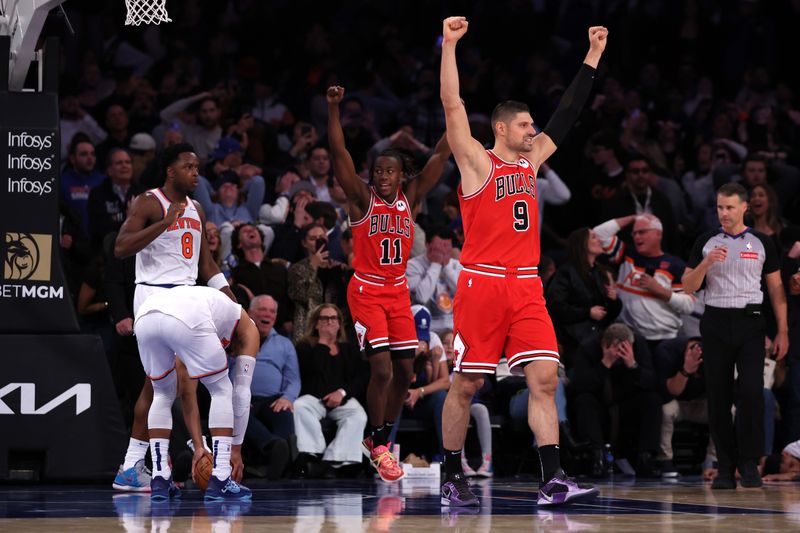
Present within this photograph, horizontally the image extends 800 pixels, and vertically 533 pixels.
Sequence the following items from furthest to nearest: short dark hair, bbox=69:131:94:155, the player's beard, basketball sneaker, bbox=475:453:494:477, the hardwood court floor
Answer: short dark hair, bbox=69:131:94:155 < basketball sneaker, bbox=475:453:494:477 < the player's beard < the hardwood court floor

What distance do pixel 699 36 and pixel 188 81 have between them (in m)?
8.33


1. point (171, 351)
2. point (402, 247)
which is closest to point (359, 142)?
point (402, 247)

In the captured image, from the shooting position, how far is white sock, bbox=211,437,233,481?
8281mm

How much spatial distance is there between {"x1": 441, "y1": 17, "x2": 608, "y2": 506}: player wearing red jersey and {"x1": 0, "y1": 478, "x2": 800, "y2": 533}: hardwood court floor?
1.70 ft

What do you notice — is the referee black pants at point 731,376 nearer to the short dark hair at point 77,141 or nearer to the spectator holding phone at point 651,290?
the spectator holding phone at point 651,290

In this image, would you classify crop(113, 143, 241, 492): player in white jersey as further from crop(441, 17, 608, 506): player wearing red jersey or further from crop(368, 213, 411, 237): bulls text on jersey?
crop(441, 17, 608, 506): player wearing red jersey

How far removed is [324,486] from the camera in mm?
10320

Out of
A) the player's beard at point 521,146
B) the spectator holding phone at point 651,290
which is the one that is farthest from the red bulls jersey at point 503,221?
the spectator holding phone at point 651,290

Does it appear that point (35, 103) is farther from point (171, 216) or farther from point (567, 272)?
point (567, 272)

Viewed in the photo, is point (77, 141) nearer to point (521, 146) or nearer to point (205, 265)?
point (205, 265)

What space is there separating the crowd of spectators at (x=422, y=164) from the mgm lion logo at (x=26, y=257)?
648 millimetres

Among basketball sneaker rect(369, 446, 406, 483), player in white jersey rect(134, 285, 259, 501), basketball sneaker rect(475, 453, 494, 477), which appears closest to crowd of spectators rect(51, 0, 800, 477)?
basketball sneaker rect(475, 453, 494, 477)

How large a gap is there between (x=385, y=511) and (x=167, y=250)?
2.72 meters

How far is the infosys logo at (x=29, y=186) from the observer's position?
410 inches
